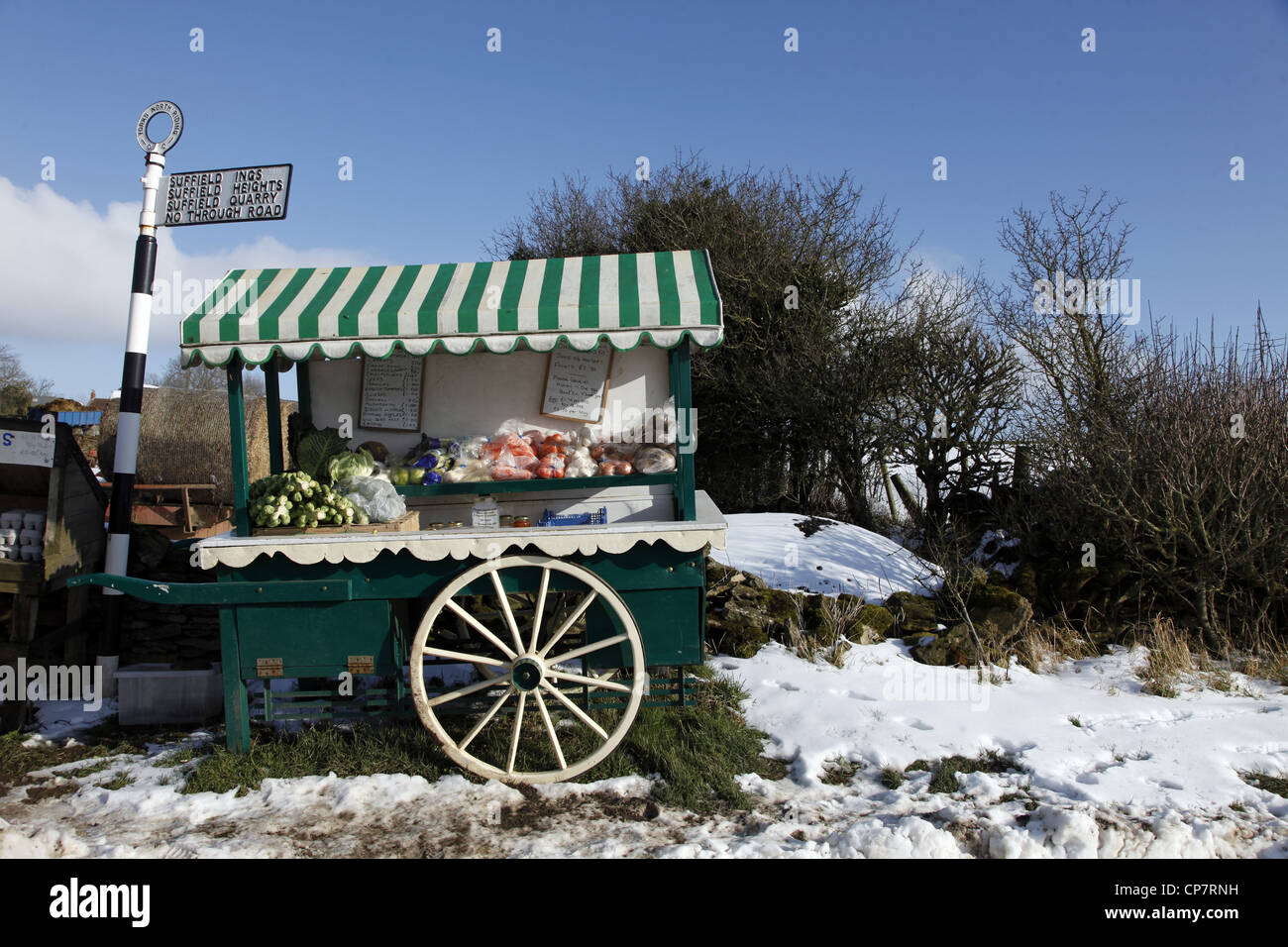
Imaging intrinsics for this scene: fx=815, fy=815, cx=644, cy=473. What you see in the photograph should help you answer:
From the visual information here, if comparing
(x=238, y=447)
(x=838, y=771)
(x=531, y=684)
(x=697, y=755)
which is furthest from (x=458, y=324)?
(x=838, y=771)

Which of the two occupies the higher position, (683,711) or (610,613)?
(610,613)

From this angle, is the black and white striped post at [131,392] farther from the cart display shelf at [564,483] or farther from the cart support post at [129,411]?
the cart display shelf at [564,483]

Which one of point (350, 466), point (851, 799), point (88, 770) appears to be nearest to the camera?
point (851, 799)

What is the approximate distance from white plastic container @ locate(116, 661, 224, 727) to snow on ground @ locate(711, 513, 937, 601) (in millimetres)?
4245

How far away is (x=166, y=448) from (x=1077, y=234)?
13129mm

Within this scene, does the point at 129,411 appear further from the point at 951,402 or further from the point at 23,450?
the point at 951,402

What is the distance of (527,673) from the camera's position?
4414mm

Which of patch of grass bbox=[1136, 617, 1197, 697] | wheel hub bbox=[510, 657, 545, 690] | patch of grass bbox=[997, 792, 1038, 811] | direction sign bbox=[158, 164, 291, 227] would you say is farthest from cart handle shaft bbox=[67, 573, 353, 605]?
patch of grass bbox=[1136, 617, 1197, 697]

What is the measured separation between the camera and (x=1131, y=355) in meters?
7.90

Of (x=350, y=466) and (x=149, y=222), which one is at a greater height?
(x=149, y=222)

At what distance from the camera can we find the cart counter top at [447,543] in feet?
14.3

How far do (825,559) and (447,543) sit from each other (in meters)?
4.46
